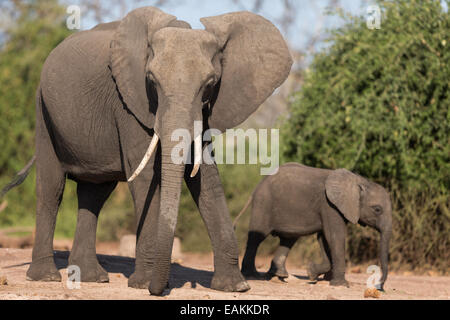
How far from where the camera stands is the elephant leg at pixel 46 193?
8023 mm

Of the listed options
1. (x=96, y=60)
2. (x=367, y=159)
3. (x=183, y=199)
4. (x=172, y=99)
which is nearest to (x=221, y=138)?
(x=183, y=199)

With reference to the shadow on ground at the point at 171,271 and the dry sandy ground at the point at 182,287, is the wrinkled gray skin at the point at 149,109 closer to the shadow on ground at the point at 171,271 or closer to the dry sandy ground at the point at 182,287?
the dry sandy ground at the point at 182,287

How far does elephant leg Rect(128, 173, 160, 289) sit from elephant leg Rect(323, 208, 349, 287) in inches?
97.6

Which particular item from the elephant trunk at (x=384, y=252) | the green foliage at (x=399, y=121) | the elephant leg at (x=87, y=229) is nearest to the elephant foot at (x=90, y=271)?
the elephant leg at (x=87, y=229)

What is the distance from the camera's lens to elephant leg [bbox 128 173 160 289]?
22.3ft

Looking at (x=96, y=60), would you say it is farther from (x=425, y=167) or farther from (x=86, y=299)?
(x=425, y=167)

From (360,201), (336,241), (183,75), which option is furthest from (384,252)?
(183,75)

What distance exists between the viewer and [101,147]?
24.6 feet

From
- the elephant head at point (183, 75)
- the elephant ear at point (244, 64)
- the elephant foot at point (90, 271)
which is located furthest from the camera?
the elephant foot at point (90, 271)

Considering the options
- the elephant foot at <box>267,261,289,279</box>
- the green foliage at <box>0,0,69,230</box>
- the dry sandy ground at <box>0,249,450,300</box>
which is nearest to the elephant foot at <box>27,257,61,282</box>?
the dry sandy ground at <box>0,249,450,300</box>

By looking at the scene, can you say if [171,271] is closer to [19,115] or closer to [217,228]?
[217,228]

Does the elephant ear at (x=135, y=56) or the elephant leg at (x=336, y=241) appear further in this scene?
the elephant leg at (x=336, y=241)

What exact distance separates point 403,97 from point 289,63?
16.0 ft

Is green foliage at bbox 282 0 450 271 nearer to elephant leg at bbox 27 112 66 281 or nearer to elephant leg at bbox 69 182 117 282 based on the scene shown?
elephant leg at bbox 69 182 117 282
